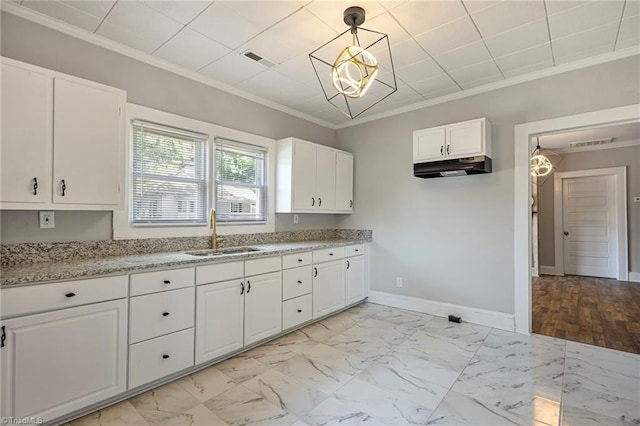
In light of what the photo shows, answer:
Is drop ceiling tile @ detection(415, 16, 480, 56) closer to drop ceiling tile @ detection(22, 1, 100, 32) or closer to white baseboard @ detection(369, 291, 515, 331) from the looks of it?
drop ceiling tile @ detection(22, 1, 100, 32)

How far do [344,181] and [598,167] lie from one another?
18.5 ft

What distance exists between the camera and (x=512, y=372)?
Answer: 8.30 feet

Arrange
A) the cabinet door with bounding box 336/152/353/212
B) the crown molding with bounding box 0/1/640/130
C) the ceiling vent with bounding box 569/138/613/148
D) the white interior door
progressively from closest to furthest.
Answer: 1. the crown molding with bounding box 0/1/640/130
2. the cabinet door with bounding box 336/152/353/212
3. the ceiling vent with bounding box 569/138/613/148
4. the white interior door

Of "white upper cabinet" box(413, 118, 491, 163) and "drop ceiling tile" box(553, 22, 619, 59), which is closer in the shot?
"drop ceiling tile" box(553, 22, 619, 59)

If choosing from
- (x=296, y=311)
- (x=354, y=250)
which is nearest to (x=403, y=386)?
(x=296, y=311)

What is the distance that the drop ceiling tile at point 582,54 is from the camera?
2.80 m

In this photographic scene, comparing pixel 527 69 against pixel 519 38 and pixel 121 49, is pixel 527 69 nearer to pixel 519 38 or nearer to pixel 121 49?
pixel 519 38

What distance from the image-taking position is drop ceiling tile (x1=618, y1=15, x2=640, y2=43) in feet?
7.83

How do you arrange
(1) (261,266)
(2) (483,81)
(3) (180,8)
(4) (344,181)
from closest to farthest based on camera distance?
(3) (180,8)
(1) (261,266)
(2) (483,81)
(4) (344,181)

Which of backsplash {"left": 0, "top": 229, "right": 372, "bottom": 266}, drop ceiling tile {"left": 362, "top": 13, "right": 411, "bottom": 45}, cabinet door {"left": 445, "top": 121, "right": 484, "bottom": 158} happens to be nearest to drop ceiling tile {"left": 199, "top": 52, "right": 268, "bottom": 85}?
drop ceiling tile {"left": 362, "top": 13, "right": 411, "bottom": 45}

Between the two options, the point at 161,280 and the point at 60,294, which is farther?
the point at 161,280

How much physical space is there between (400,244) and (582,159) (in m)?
5.26

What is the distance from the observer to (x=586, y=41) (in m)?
2.68

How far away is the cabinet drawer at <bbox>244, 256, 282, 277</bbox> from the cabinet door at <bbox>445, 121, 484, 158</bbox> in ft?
7.40
